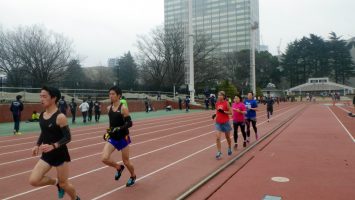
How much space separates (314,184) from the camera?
6984 millimetres

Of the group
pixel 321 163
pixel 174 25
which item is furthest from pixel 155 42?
pixel 321 163

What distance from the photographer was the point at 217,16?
6481 centimetres

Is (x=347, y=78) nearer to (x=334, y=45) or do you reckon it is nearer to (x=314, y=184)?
(x=334, y=45)

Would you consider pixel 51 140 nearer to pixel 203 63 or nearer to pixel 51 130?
pixel 51 130

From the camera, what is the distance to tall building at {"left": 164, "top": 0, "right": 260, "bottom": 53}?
58125 millimetres

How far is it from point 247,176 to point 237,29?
215 feet

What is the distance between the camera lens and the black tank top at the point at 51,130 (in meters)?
5.04

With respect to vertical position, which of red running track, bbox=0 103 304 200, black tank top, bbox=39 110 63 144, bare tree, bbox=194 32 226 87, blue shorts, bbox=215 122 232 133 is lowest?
red running track, bbox=0 103 304 200

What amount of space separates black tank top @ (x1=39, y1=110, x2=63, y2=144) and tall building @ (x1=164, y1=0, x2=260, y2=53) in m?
49.4

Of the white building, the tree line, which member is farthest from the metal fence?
the white building

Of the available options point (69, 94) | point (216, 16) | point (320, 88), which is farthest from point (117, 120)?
point (320, 88)

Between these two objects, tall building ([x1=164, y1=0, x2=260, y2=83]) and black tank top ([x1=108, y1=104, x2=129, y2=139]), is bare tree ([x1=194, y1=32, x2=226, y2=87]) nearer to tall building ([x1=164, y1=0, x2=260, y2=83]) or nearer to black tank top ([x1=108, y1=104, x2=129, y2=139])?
tall building ([x1=164, y1=0, x2=260, y2=83])

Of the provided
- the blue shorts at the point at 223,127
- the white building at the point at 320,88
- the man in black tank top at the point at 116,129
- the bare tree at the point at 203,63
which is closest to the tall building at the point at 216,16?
the bare tree at the point at 203,63

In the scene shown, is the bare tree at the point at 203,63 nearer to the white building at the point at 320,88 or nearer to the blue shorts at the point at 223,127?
the white building at the point at 320,88
